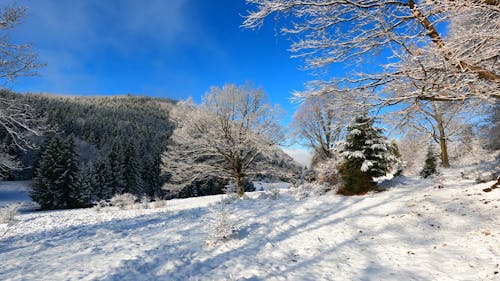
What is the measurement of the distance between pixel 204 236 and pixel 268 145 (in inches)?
339

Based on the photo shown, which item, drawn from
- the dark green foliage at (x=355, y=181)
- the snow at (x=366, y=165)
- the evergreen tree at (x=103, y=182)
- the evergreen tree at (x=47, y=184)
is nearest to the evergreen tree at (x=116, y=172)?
the evergreen tree at (x=103, y=182)

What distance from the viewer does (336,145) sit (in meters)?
11.7

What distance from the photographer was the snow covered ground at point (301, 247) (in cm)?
445

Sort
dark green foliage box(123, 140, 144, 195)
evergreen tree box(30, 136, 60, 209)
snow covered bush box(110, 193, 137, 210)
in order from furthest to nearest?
dark green foliage box(123, 140, 144, 195) < evergreen tree box(30, 136, 60, 209) < snow covered bush box(110, 193, 137, 210)

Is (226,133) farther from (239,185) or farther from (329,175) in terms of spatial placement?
(329,175)

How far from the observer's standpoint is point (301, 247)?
5824 millimetres

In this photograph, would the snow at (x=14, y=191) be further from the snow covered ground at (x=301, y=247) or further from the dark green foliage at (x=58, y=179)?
the snow covered ground at (x=301, y=247)

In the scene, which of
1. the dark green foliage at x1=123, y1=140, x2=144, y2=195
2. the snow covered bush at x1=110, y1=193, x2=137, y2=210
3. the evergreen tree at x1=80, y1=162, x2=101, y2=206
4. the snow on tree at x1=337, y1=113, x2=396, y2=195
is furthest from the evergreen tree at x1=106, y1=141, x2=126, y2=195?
the snow on tree at x1=337, y1=113, x2=396, y2=195

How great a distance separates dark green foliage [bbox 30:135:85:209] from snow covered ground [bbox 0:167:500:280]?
22.8 metres

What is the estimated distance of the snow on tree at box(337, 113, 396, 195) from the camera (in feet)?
34.6

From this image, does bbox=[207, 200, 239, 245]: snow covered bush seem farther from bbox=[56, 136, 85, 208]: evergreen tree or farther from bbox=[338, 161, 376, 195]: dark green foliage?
bbox=[56, 136, 85, 208]: evergreen tree

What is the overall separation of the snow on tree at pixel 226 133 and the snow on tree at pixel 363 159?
4.63m

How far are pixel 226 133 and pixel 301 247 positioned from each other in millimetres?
9548

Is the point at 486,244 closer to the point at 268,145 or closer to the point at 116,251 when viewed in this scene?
the point at 116,251
